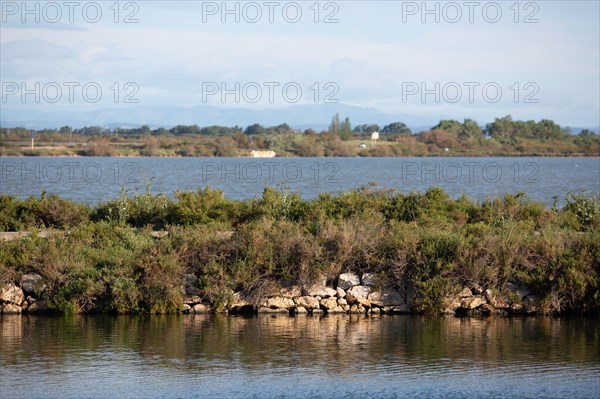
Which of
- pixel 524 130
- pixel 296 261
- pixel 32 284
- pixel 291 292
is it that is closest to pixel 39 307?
pixel 32 284

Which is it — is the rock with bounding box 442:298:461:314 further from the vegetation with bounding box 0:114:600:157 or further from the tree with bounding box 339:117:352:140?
the tree with bounding box 339:117:352:140

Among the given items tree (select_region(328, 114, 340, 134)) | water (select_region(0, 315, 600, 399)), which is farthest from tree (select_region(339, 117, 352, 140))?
water (select_region(0, 315, 600, 399))

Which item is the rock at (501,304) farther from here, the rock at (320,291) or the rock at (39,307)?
the rock at (39,307)

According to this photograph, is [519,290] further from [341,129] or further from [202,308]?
[341,129]

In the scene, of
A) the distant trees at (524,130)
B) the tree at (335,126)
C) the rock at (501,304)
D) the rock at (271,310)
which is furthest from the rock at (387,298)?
the tree at (335,126)

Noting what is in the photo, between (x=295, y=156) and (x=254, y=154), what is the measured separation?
10578mm

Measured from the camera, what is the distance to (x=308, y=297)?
729 inches

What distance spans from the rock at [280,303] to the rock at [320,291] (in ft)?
1.34

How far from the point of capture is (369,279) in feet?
60.6

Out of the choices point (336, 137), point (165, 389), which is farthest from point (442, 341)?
point (336, 137)

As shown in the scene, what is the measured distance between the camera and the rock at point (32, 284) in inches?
724

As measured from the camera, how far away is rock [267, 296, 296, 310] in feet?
60.7

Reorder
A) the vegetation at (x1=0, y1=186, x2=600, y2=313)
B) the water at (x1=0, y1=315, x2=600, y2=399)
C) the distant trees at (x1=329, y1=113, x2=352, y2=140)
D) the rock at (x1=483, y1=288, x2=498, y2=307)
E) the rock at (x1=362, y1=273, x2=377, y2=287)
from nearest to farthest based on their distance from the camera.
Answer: the water at (x1=0, y1=315, x2=600, y2=399)
the vegetation at (x1=0, y1=186, x2=600, y2=313)
the rock at (x1=483, y1=288, x2=498, y2=307)
the rock at (x1=362, y1=273, x2=377, y2=287)
the distant trees at (x1=329, y1=113, x2=352, y2=140)

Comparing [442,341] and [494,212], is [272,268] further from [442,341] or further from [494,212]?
[494,212]
